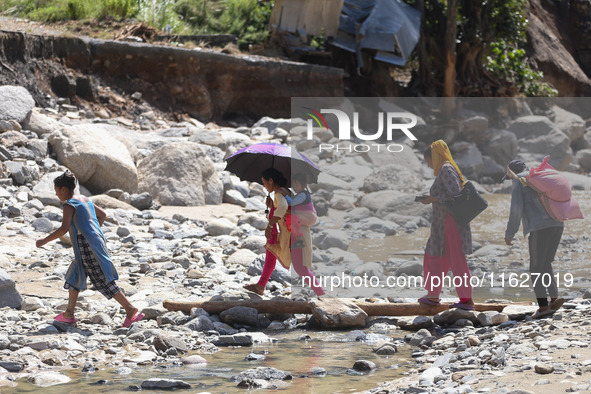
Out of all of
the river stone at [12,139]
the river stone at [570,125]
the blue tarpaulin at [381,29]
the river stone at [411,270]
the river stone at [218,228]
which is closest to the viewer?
the river stone at [411,270]

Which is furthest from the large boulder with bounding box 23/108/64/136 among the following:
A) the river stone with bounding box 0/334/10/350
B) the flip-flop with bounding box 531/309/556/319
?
the flip-flop with bounding box 531/309/556/319

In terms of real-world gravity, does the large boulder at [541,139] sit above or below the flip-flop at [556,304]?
below

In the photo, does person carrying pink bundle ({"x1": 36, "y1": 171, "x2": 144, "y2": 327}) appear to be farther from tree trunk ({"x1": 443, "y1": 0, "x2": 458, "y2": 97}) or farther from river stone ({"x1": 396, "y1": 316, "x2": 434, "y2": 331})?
tree trunk ({"x1": 443, "y1": 0, "x2": 458, "y2": 97})

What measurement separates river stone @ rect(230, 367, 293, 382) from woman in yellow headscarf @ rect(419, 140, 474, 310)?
176 centimetres

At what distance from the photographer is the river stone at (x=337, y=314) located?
600 cm

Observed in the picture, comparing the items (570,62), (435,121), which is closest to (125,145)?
(435,121)

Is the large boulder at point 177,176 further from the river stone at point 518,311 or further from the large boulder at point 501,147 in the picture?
the large boulder at point 501,147

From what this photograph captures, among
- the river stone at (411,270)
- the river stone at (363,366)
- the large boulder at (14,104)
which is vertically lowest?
the river stone at (411,270)

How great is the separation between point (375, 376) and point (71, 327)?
7.36 feet

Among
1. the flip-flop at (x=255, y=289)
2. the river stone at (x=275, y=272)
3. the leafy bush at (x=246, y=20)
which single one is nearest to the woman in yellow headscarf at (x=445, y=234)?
the flip-flop at (x=255, y=289)

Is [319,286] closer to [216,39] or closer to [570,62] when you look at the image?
[216,39]

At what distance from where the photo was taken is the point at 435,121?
18.4 meters

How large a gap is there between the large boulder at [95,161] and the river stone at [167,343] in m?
5.63

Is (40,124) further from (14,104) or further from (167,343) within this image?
(167,343)
